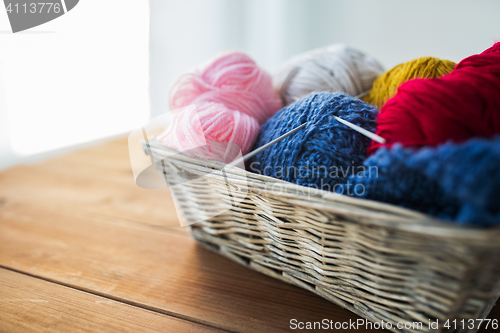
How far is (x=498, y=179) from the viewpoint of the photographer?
0.89 feet

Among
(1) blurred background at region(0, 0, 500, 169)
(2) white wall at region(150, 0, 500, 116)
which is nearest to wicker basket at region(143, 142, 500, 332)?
(1) blurred background at region(0, 0, 500, 169)

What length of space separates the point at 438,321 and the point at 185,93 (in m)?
0.46

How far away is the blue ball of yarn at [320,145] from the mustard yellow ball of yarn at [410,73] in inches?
4.3

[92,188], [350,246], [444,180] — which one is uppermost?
[444,180]

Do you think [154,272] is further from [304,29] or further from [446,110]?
[304,29]

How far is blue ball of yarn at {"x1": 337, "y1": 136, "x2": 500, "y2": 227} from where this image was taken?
0.27 metres

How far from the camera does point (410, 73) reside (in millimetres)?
521

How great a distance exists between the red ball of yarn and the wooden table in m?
0.22

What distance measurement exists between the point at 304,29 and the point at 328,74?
1.10 meters

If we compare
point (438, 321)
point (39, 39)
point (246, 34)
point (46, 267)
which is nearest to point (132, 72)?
point (39, 39)

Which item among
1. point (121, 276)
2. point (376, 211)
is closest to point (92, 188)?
point (121, 276)

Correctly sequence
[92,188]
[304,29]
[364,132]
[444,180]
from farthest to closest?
[304,29]
[92,188]
[364,132]
[444,180]

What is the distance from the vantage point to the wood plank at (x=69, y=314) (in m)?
0.40

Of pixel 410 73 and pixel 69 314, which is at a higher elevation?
pixel 410 73
